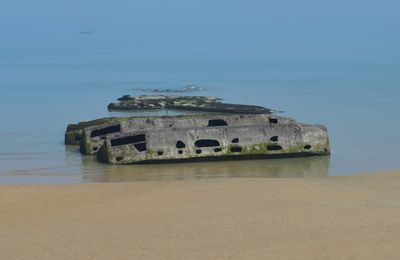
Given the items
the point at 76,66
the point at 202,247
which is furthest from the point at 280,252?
the point at 76,66

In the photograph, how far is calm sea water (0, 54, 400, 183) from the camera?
21.5m

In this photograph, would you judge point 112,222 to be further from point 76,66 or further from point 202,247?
point 76,66

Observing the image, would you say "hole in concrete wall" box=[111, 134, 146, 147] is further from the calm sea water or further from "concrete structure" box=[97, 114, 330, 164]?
the calm sea water

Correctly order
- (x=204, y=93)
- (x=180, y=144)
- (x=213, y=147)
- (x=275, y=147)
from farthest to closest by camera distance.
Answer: (x=204, y=93)
(x=275, y=147)
(x=213, y=147)
(x=180, y=144)

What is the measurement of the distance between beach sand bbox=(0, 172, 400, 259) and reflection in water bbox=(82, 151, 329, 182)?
1392 millimetres

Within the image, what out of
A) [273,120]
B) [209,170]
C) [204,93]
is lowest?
[209,170]

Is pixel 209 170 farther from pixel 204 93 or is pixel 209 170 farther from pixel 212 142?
pixel 204 93

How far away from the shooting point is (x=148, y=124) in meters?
23.5

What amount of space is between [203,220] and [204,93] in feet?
87.7

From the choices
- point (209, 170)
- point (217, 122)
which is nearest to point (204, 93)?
point (217, 122)

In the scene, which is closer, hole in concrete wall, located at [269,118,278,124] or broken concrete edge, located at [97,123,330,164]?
broken concrete edge, located at [97,123,330,164]

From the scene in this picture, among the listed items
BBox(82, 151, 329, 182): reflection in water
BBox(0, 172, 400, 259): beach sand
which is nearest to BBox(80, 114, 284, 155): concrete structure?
BBox(82, 151, 329, 182): reflection in water

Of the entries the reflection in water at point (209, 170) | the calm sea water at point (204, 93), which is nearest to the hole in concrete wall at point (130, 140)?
the reflection in water at point (209, 170)

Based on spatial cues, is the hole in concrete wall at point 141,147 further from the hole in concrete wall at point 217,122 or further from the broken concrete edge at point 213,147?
the hole in concrete wall at point 217,122
